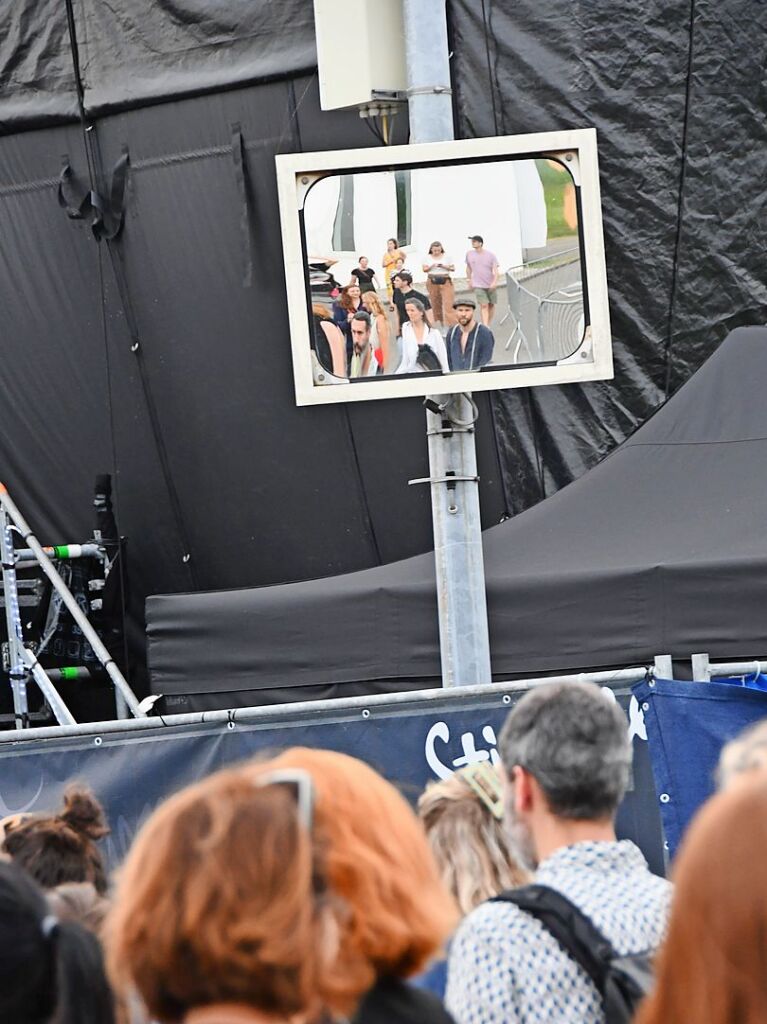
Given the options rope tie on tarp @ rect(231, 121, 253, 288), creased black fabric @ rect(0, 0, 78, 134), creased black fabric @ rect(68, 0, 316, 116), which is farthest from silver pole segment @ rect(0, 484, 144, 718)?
creased black fabric @ rect(68, 0, 316, 116)

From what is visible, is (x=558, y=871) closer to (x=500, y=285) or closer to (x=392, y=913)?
(x=392, y=913)

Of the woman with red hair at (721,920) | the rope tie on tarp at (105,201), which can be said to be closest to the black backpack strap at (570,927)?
the woman with red hair at (721,920)

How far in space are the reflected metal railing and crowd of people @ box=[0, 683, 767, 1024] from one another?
2.38 meters

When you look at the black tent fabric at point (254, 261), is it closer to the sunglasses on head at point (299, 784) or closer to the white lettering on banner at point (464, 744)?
the white lettering on banner at point (464, 744)

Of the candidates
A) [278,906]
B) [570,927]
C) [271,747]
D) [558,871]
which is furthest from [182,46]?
[278,906]

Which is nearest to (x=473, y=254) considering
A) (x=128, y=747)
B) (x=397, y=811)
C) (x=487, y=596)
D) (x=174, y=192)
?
(x=487, y=596)

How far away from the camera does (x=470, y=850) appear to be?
9.55ft

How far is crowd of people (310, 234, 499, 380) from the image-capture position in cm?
452

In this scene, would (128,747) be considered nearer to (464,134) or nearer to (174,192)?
(464,134)

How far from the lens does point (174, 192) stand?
307 inches

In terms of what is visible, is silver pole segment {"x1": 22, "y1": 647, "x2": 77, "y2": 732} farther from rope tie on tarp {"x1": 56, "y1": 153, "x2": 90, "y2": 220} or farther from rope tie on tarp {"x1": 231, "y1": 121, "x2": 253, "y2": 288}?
rope tie on tarp {"x1": 56, "y1": 153, "x2": 90, "y2": 220}

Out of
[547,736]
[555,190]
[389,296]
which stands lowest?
[547,736]

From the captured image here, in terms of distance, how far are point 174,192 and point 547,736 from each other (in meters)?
6.07

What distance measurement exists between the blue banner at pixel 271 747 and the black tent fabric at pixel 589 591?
0.82 meters
